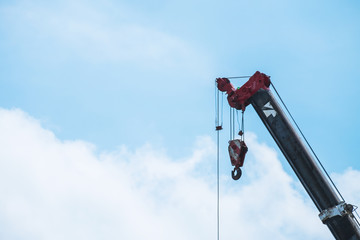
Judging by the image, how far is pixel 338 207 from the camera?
28.6ft

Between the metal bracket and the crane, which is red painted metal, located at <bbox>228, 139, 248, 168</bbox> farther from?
the metal bracket

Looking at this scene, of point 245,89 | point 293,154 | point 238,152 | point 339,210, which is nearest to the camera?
point 339,210

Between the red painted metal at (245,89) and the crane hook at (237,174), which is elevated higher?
the red painted metal at (245,89)

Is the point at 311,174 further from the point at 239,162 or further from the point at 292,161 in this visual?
the point at 239,162

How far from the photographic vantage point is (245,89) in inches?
414

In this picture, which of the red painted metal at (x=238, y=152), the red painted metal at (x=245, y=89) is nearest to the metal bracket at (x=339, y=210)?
the red painted metal at (x=238, y=152)

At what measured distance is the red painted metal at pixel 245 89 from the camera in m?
10.2

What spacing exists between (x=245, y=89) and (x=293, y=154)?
2240 mm

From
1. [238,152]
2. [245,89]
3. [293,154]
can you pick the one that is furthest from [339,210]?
[245,89]

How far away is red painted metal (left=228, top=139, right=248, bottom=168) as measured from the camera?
10.6 metres

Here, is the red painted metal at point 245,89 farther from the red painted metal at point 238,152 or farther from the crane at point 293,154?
the red painted metal at point 238,152

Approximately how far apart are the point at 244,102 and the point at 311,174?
267cm

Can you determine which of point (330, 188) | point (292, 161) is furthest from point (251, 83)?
point (330, 188)

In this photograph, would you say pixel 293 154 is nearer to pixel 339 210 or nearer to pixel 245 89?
pixel 339 210
